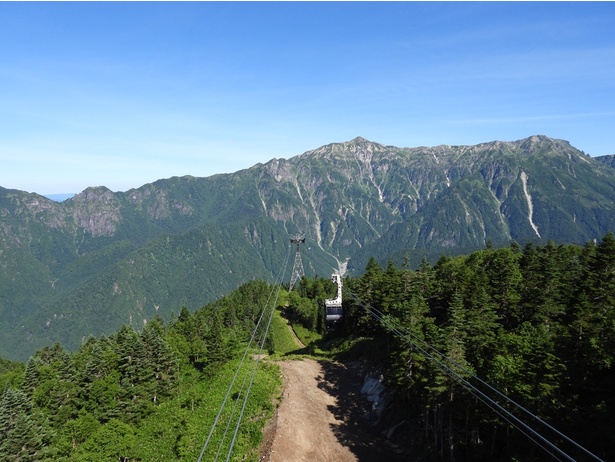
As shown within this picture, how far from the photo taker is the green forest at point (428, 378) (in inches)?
1051

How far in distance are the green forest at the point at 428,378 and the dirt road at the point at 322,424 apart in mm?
1993

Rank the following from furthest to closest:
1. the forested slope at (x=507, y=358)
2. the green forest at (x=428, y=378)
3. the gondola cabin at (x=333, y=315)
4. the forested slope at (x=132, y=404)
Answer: the gondola cabin at (x=333, y=315) < the forested slope at (x=132, y=404) < the green forest at (x=428, y=378) < the forested slope at (x=507, y=358)

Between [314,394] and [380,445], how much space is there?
10.9 meters

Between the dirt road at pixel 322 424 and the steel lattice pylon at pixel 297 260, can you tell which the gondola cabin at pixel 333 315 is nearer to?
the dirt road at pixel 322 424

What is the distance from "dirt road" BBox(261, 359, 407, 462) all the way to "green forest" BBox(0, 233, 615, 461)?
199 cm

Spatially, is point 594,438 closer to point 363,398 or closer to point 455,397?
point 455,397

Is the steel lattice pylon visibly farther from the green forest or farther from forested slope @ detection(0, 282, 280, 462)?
forested slope @ detection(0, 282, 280, 462)

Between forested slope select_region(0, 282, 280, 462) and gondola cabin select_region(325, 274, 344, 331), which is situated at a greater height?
gondola cabin select_region(325, 274, 344, 331)

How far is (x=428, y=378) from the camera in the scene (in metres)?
34.6

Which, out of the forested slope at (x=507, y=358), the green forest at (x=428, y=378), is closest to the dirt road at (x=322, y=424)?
the green forest at (x=428, y=378)

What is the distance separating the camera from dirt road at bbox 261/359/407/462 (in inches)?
1428

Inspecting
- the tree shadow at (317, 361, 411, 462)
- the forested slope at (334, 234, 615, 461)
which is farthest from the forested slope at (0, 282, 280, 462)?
the forested slope at (334, 234, 615, 461)

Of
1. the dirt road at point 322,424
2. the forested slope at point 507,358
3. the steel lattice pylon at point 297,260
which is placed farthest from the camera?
the steel lattice pylon at point 297,260

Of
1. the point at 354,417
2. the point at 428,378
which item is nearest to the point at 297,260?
the point at 354,417
